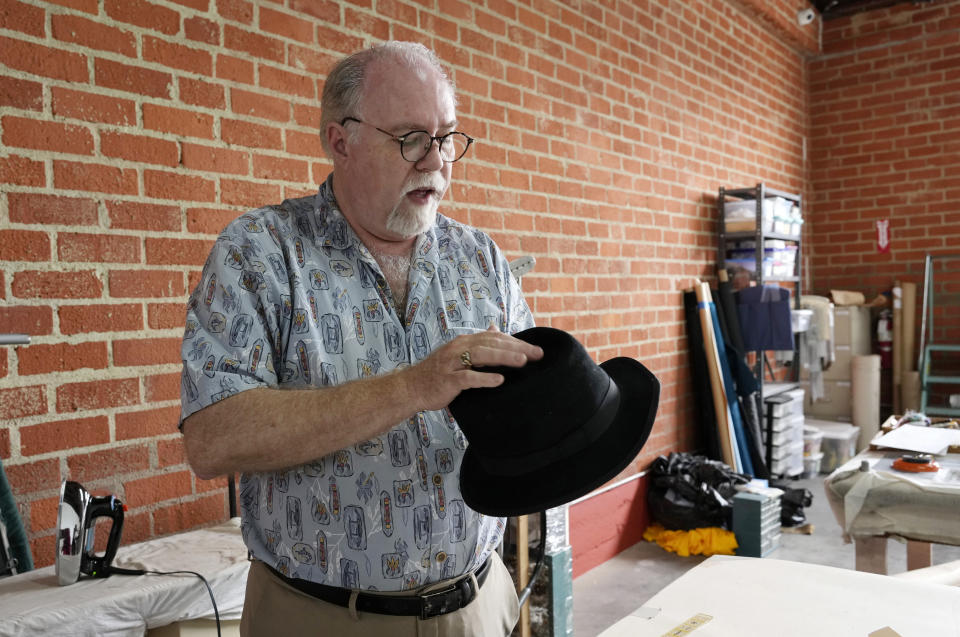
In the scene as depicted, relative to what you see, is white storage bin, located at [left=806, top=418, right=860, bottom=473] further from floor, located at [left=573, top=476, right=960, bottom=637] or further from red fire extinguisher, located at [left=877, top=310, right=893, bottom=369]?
floor, located at [left=573, top=476, right=960, bottom=637]

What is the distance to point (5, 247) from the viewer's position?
191cm

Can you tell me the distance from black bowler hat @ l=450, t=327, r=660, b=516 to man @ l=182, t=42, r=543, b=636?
0.05 m

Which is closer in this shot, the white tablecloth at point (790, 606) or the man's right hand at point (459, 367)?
the man's right hand at point (459, 367)

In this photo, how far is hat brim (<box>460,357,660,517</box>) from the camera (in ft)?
4.15

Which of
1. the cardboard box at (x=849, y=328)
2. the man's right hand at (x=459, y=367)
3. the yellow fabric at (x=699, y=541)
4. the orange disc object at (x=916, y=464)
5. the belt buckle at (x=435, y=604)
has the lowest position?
the yellow fabric at (x=699, y=541)

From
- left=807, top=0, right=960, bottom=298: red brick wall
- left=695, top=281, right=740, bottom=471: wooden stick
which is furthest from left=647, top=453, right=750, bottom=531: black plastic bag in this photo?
left=807, top=0, right=960, bottom=298: red brick wall

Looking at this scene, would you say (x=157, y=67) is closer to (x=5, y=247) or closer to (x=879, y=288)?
(x=5, y=247)

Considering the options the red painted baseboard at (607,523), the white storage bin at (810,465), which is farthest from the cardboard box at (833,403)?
the red painted baseboard at (607,523)

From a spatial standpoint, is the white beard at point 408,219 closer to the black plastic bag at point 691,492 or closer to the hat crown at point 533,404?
the hat crown at point 533,404

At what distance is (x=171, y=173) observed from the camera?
2.25 m

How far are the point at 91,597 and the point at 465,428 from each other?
0.93m

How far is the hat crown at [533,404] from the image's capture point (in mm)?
1234

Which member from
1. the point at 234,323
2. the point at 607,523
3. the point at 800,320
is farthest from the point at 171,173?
the point at 800,320

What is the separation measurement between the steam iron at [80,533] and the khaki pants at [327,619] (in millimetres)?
460
